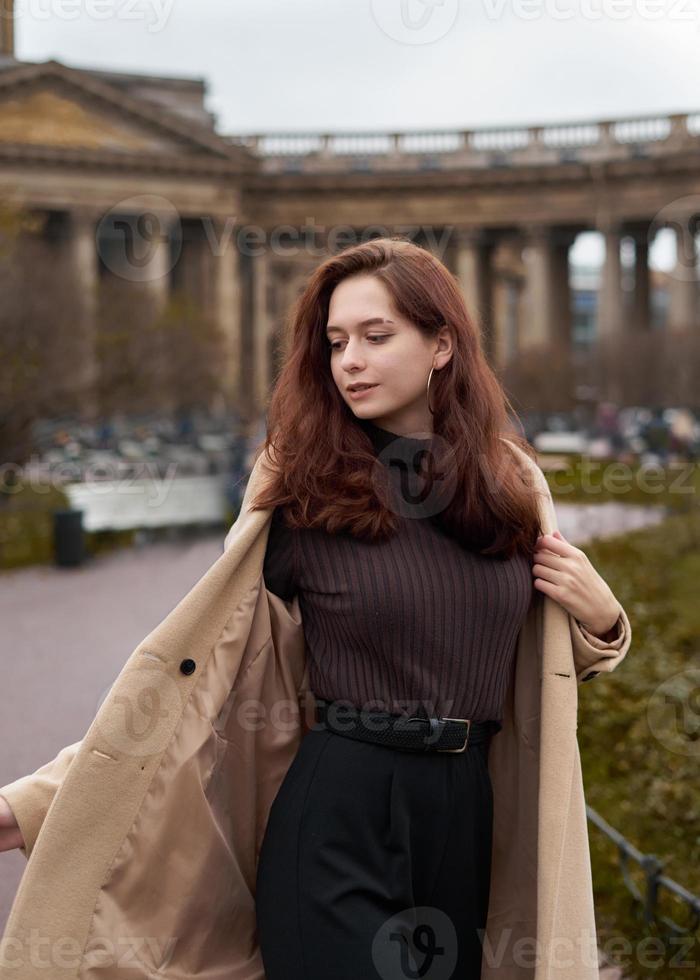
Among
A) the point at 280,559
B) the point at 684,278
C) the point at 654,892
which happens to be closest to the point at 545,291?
the point at 684,278

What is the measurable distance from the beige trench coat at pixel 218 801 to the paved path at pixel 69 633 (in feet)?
8.23

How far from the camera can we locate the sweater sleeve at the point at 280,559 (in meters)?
3.35

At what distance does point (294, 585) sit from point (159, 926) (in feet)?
2.90

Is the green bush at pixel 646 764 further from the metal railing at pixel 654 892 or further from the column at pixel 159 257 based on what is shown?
the column at pixel 159 257

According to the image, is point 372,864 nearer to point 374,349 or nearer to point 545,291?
point 374,349

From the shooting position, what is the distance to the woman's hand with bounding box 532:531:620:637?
3381 millimetres

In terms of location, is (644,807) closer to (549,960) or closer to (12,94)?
(549,960)

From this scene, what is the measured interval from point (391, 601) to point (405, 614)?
0.15 ft

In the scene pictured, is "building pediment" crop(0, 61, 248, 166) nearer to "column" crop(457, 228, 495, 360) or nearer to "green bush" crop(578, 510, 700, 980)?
"column" crop(457, 228, 495, 360)

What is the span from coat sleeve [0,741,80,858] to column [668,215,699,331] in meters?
43.7

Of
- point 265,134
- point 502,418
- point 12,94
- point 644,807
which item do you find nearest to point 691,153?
point 265,134

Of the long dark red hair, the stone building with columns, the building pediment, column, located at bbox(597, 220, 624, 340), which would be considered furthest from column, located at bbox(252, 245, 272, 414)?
the long dark red hair

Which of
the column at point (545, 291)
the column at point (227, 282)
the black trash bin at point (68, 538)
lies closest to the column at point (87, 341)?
the black trash bin at point (68, 538)

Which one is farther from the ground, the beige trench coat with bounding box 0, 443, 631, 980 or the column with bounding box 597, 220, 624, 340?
the column with bounding box 597, 220, 624, 340
